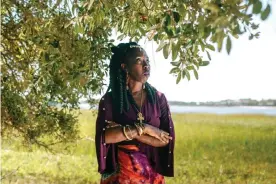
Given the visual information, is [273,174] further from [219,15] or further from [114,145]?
[219,15]

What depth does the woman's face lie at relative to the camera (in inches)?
72.0

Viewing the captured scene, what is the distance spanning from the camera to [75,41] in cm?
256

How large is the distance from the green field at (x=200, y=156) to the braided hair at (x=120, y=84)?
2.22 m

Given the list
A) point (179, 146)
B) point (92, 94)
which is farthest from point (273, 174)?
point (92, 94)

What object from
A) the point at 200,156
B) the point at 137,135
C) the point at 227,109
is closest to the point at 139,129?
the point at 137,135

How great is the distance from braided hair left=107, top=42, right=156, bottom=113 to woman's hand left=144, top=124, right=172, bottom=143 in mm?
105

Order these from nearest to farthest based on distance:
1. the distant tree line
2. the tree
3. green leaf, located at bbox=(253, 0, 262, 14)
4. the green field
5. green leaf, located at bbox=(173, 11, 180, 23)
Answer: green leaf, located at bbox=(253, 0, 262, 14) → the tree → green leaf, located at bbox=(173, 11, 180, 23) → the distant tree line → the green field

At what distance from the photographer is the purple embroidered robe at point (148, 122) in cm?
181

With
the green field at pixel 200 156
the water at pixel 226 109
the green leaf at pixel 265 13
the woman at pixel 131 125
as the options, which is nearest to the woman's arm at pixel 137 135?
the woman at pixel 131 125

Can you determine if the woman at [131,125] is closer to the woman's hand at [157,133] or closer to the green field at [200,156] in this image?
the woman's hand at [157,133]

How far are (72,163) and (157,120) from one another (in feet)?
9.25

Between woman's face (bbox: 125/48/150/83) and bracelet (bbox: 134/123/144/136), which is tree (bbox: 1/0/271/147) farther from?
bracelet (bbox: 134/123/144/136)

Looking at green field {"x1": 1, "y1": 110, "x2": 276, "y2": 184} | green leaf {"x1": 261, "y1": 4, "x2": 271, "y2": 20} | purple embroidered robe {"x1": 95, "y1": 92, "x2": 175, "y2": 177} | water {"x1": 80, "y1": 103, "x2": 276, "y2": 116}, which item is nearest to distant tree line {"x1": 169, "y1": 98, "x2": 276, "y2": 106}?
water {"x1": 80, "y1": 103, "x2": 276, "y2": 116}

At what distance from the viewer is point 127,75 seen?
1.84 meters
